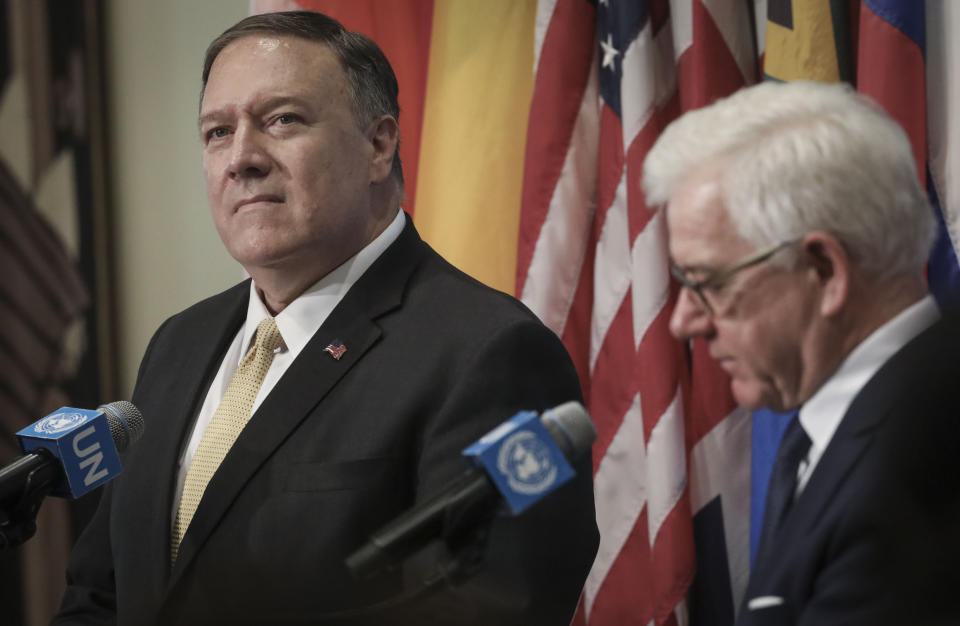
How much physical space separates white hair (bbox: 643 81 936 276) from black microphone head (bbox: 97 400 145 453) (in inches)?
33.4

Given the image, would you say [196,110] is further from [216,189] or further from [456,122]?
[216,189]

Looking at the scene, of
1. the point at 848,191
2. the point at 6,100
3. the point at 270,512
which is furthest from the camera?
the point at 6,100

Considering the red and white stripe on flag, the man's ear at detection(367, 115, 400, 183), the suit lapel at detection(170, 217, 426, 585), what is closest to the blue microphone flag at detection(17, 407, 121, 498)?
the suit lapel at detection(170, 217, 426, 585)

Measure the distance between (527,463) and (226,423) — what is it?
2.77ft

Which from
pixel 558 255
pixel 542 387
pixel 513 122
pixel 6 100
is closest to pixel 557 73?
pixel 513 122

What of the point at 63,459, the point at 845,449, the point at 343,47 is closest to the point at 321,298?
the point at 343,47

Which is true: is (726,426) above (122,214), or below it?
below

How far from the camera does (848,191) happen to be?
3.47ft

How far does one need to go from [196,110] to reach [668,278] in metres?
1.62

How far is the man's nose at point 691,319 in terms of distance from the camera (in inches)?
46.1

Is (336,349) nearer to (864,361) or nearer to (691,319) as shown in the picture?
(691,319)

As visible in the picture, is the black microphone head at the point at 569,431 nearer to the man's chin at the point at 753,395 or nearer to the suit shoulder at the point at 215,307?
the man's chin at the point at 753,395

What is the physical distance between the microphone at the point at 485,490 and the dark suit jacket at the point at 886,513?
0.87 ft

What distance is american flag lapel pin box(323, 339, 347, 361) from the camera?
163 cm
